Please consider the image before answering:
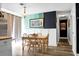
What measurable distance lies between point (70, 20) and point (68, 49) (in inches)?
31.8

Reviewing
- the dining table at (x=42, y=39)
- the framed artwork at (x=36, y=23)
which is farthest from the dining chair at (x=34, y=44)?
the framed artwork at (x=36, y=23)

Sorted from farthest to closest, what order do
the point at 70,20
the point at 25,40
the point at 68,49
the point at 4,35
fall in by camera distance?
1. the point at 68,49
2. the point at 70,20
3. the point at 25,40
4. the point at 4,35

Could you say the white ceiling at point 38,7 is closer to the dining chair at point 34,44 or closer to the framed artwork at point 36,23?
the framed artwork at point 36,23

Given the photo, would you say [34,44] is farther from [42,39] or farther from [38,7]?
[38,7]

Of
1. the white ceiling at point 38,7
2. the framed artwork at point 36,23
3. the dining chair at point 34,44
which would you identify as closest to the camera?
the white ceiling at point 38,7

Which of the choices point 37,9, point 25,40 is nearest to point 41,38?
point 25,40

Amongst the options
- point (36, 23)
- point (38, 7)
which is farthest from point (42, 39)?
point (38, 7)

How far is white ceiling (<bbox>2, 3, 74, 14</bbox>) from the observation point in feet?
10.2

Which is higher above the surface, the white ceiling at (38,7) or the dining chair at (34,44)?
the white ceiling at (38,7)

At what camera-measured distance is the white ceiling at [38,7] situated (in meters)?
3.10

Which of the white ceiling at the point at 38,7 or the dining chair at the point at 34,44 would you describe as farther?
the dining chair at the point at 34,44

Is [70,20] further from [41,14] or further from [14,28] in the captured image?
[14,28]

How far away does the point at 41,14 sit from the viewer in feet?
11.4

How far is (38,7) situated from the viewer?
3217 mm
